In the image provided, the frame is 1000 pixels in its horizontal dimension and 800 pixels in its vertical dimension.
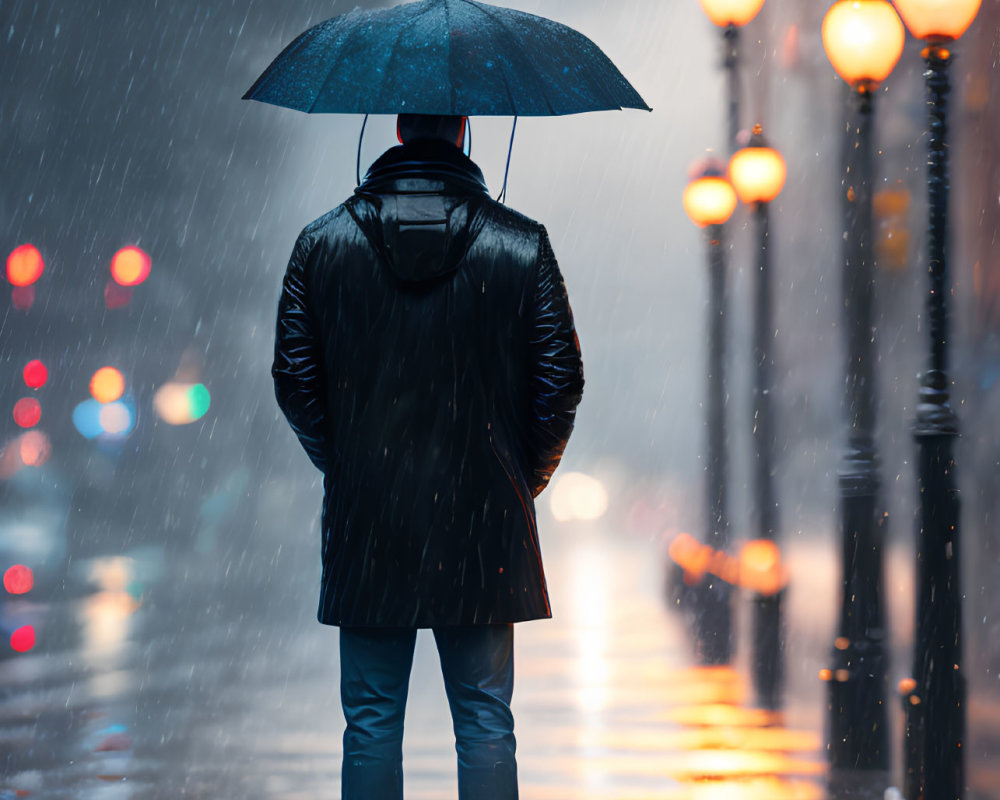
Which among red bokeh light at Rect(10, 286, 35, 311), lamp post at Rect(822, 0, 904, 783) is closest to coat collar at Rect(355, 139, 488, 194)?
lamp post at Rect(822, 0, 904, 783)

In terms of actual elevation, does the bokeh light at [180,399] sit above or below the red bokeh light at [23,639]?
above

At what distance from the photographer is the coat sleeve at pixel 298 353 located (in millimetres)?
3432

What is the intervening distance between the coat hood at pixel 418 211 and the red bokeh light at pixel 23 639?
812cm

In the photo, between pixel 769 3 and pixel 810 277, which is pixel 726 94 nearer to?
pixel 769 3

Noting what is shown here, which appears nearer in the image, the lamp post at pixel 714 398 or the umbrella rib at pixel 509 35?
the umbrella rib at pixel 509 35

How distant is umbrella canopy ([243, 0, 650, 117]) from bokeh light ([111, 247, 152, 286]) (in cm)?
2405

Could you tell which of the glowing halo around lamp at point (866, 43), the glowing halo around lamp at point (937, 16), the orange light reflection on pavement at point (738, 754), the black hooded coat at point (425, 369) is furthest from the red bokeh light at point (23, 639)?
the glowing halo around lamp at point (937, 16)

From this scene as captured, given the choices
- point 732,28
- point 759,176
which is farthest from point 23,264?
point 759,176

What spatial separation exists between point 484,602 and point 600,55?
1.73 meters

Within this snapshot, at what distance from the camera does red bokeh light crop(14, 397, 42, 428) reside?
1227 inches

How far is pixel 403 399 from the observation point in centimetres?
339

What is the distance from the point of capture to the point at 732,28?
1060 centimetres

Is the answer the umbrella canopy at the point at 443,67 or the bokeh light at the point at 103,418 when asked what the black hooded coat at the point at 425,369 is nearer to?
the umbrella canopy at the point at 443,67

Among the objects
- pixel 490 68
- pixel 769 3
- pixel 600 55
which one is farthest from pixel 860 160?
pixel 769 3
